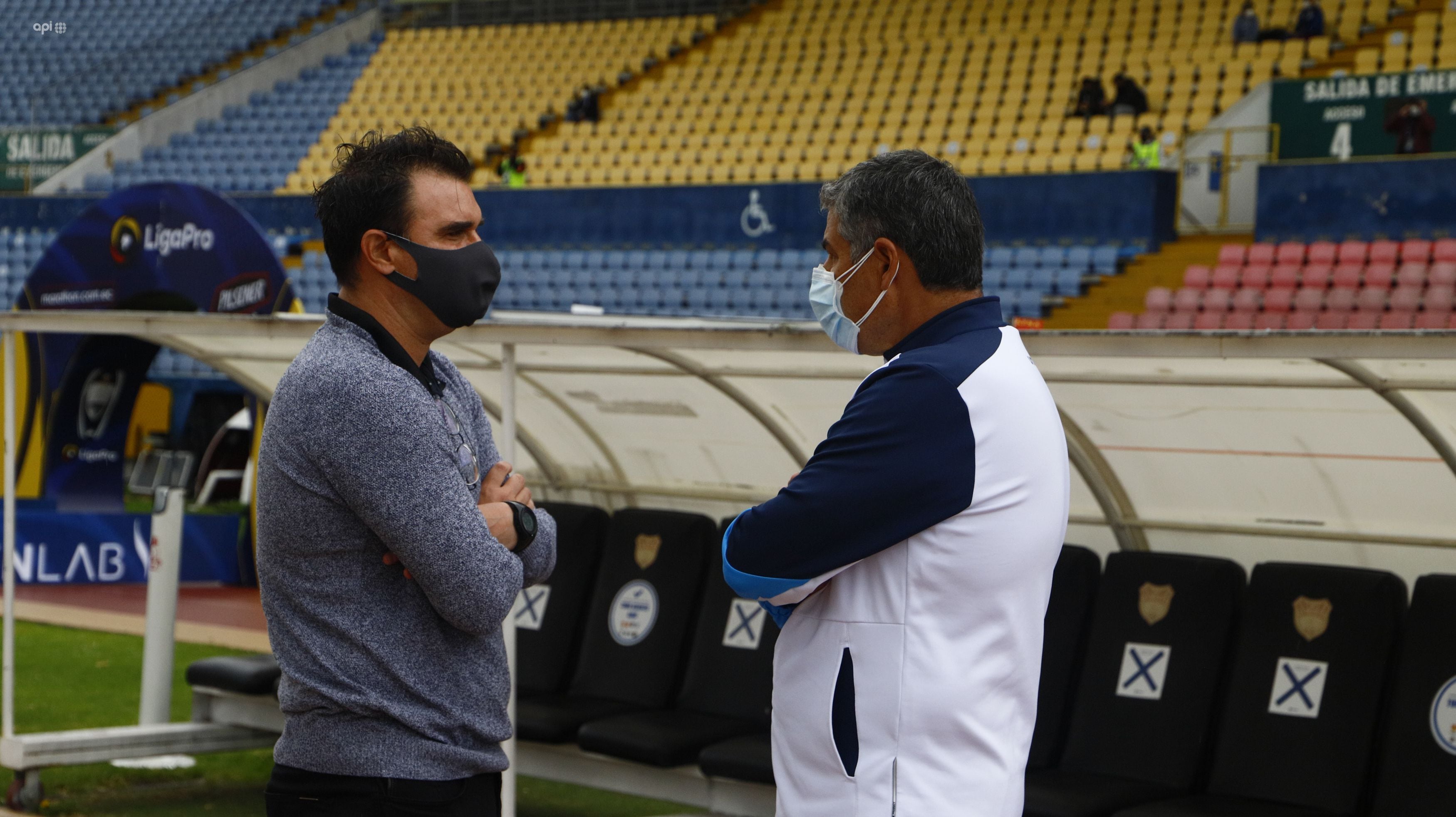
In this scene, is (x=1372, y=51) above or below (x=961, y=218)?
above

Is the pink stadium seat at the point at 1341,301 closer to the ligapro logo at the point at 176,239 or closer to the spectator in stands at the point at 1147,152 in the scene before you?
the spectator in stands at the point at 1147,152

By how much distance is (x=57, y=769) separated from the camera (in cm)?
621

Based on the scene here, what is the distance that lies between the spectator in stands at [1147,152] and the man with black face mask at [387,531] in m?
14.4

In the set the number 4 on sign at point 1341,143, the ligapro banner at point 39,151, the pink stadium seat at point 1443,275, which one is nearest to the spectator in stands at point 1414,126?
the number 4 on sign at point 1341,143

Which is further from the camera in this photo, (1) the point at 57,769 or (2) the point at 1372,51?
(2) the point at 1372,51

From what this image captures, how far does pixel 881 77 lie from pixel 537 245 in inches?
218

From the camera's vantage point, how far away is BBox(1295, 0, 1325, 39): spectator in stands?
57.9ft

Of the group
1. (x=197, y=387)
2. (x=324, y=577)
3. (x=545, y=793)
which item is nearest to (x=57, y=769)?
(x=545, y=793)

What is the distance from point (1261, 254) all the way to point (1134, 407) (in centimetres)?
1048

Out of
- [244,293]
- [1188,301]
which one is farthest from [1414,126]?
[244,293]

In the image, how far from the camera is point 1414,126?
46.2 feet

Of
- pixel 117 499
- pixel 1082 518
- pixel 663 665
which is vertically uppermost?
pixel 1082 518

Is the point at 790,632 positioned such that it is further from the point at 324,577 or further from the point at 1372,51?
the point at 1372,51

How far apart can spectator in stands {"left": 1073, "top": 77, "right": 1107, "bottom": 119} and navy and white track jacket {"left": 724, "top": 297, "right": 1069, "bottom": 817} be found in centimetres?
1651
